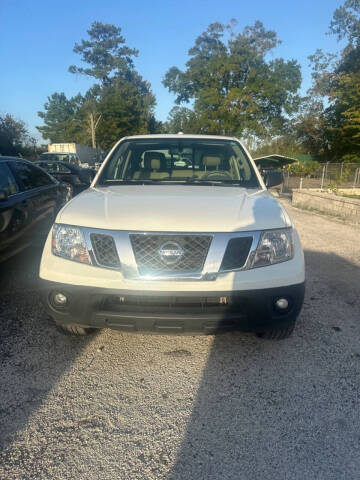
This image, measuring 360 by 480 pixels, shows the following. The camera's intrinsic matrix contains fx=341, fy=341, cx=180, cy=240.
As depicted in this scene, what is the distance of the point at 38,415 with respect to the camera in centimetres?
199

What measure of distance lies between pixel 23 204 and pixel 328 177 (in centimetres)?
1864

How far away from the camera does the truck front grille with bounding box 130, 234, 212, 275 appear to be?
214 centimetres

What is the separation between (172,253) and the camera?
2.14 metres

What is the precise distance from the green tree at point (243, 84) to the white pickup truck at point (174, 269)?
42.3 metres

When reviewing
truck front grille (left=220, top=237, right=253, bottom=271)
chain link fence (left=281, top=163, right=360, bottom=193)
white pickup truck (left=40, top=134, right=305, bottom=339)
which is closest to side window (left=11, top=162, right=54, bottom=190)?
white pickup truck (left=40, top=134, right=305, bottom=339)

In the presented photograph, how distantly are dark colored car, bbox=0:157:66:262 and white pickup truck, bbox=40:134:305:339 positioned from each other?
1569mm

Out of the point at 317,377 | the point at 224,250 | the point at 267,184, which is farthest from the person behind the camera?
the point at 267,184

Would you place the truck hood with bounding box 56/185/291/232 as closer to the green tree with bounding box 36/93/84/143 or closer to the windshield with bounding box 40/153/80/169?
the windshield with bounding box 40/153/80/169

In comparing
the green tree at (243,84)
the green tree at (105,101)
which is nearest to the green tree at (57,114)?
the green tree at (105,101)

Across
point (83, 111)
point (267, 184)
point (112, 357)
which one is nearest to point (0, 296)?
point (112, 357)

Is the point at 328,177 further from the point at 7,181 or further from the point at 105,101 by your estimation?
the point at 105,101

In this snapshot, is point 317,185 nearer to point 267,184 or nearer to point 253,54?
point 267,184

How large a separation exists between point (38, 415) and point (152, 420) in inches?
26.3

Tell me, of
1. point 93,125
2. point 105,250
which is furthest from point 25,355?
point 93,125
